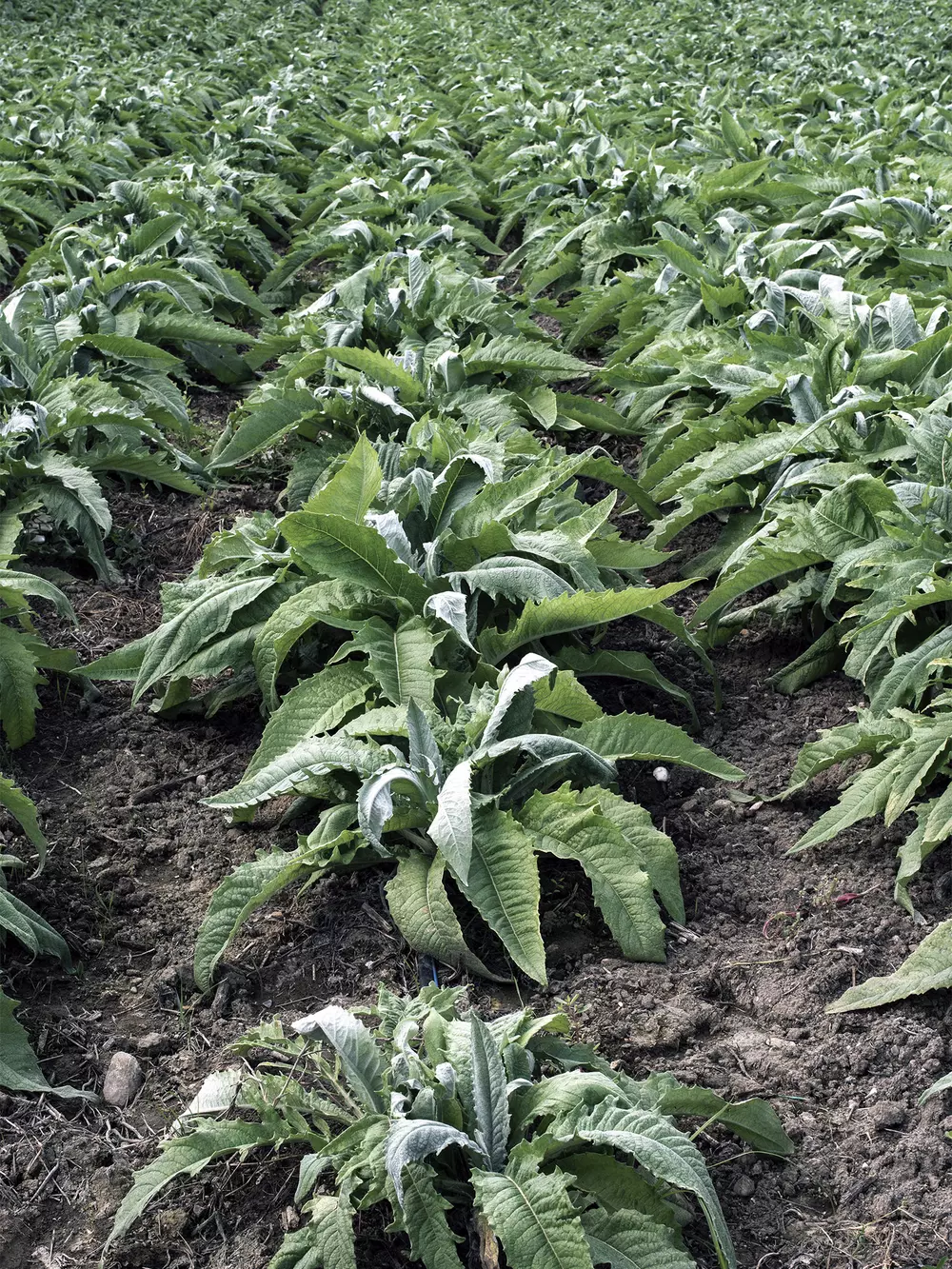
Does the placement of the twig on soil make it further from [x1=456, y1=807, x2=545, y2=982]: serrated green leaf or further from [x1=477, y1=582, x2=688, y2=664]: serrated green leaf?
[x1=456, y1=807, x2=545, y2=982]: serrated green leaf

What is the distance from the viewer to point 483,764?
8.73 feet

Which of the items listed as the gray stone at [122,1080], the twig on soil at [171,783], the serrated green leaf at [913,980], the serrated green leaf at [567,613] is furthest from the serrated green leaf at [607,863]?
the twig on soil at [171,783]

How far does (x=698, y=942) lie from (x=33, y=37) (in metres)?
16.6

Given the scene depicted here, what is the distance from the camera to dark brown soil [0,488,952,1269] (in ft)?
6.66

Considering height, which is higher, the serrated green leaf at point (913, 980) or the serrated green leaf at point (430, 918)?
the serrated green leaf at point (430, 918)

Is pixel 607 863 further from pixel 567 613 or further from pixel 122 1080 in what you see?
pixel 122 1080

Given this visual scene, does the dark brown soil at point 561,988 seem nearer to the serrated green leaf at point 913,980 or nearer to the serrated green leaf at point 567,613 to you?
the serrated green leaf at point 913,980

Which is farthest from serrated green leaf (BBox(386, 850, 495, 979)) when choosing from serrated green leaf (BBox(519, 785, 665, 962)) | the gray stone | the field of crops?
the gray stone

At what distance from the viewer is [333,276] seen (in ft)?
23.6

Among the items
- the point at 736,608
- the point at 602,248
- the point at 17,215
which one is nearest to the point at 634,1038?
the point at 736,608

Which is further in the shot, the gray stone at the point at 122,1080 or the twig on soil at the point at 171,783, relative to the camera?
the twig on soil at the point at 171,783

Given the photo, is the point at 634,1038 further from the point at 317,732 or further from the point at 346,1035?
the point at 317,732

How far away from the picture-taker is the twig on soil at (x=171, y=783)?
3191mm

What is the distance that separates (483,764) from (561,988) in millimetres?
492
